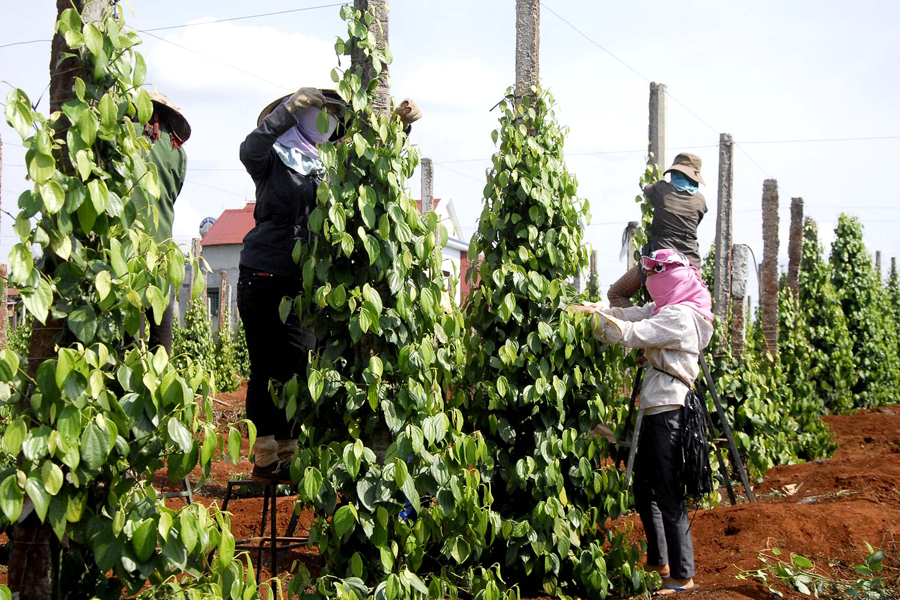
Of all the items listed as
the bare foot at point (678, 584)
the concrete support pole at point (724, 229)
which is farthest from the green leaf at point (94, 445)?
the concrete support pole at point (724, 229)

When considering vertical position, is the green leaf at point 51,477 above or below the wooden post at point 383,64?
below

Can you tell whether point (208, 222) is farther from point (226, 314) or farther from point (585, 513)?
point (585, 513)

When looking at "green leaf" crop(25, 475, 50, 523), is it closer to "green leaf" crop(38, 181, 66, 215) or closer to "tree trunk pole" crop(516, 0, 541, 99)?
"green leaf" crop(38, 181, 66, 215)

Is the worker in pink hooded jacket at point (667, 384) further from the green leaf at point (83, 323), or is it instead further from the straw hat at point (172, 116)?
the green leaf at point (83, 323)

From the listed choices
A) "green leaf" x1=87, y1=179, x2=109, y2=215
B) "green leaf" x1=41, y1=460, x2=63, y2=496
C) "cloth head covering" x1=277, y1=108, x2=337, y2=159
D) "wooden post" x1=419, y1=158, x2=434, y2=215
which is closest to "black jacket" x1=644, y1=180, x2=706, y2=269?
"cloth head covering" x1=277, y1=108, x2=337, y2=159

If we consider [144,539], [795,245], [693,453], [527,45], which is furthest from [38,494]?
[795,245]

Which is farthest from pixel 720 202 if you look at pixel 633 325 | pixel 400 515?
pixel 400 515

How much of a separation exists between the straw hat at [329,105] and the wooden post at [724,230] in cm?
572

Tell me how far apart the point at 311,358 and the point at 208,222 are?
1247 inches

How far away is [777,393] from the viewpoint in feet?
29.0

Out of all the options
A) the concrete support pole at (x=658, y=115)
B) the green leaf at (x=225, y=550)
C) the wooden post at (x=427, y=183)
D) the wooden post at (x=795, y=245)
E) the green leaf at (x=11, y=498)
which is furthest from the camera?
the wooden post at (x=795, y=245)

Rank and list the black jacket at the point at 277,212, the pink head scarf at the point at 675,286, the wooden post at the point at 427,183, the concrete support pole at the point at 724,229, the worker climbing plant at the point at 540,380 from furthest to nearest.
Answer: the wooden post at the point at 427,183
the concrete support pole at the point at 724,229
the pink head scarf at the point at 675,286
the worker climbing plant at the point at 540,380
the black jacket at the point at 277,212

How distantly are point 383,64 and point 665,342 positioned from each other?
6.74ft

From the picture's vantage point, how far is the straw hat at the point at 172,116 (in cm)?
391
